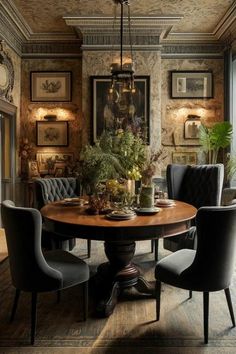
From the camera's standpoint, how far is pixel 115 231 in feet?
7.31

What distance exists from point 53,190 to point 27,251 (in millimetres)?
1974

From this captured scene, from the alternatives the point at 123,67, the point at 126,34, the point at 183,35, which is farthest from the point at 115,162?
the point at 183,35

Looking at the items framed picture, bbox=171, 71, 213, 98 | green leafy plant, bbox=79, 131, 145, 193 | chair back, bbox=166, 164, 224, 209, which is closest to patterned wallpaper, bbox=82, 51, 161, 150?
framed picture, bbox=171, 71, 213, 98

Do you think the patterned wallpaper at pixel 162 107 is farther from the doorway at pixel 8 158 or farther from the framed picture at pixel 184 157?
the doorway at pixel 8 158

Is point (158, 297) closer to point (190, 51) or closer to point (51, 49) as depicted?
point (190, 51)

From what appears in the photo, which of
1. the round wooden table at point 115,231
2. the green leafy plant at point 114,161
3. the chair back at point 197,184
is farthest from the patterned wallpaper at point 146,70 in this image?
the round wooden table at point 115,231

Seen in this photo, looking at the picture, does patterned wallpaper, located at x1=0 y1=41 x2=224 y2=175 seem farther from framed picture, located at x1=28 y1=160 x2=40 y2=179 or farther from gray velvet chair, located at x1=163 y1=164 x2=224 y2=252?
gray velvet chair, located at x1=163 y1=164 x2=224 y2=252

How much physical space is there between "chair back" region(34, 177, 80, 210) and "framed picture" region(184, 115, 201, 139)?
2.88m

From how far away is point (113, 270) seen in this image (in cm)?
302

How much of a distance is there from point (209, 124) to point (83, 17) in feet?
10.0

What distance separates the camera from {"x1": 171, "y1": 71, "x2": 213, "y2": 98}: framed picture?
20.8ft

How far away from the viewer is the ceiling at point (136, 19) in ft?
16.5

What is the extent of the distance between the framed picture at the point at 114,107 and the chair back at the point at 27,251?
12.9 feet

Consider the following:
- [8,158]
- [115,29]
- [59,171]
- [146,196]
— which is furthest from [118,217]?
[115,29]
